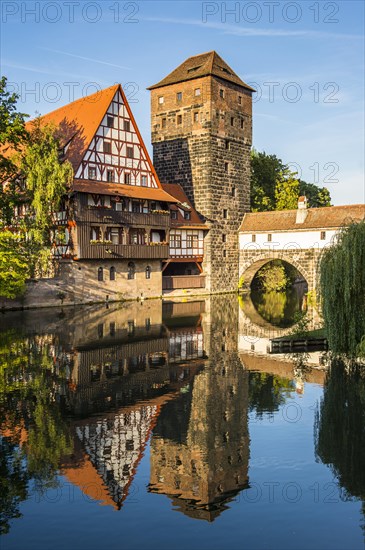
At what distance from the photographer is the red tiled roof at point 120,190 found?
41.1m

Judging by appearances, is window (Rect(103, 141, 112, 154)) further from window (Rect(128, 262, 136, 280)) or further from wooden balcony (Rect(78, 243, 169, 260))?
window (Rect(128, 262, 136, 280))

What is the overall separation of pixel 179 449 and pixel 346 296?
10.5 metres

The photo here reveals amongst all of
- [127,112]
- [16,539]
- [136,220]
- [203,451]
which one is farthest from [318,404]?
[127,112]

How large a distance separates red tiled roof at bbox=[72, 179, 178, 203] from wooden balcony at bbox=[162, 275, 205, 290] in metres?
7.21

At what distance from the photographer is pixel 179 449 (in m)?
12.5

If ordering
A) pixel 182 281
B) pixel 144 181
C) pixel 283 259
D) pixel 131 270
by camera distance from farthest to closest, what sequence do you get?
pixel 283 259, pixel 182 281, pixel 144 181, pixel 131 270

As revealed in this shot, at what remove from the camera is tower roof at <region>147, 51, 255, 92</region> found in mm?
52500

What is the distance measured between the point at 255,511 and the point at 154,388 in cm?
817

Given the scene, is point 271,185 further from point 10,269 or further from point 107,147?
point 10,269

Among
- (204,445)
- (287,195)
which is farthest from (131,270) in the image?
(204,445)

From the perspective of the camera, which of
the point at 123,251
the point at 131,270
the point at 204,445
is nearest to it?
the point at 204,445

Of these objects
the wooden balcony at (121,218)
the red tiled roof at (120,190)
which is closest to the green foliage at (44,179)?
the red tiled roof at (120,190)

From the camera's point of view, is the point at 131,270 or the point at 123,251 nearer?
the point at 123,251

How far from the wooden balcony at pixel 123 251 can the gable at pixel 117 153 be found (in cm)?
508
